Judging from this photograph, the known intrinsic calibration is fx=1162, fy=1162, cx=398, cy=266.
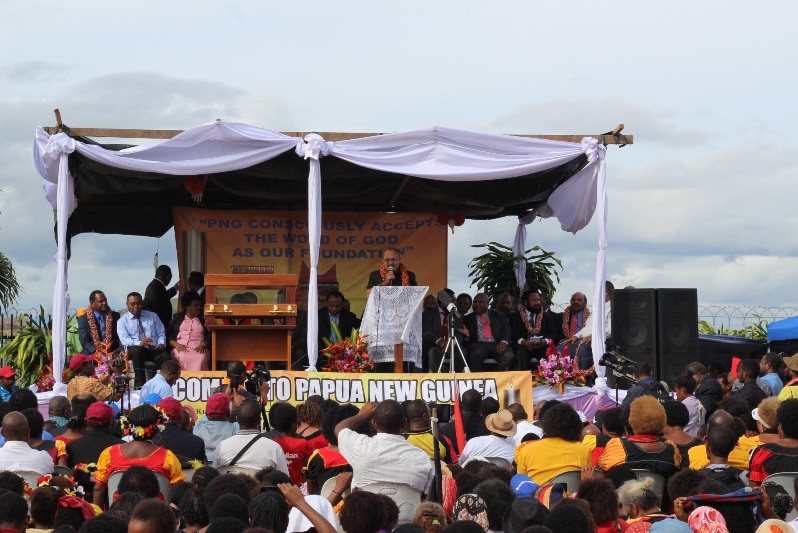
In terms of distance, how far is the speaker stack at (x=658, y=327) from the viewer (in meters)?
14.3

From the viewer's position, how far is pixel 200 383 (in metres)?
13.5

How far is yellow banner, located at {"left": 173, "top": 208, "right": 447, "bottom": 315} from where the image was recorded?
60.2 ft

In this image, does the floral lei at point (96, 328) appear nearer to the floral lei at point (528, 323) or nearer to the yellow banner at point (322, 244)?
the yellow banner at point (322, 244)

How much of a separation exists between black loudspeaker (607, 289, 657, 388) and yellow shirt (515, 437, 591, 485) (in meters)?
6.89

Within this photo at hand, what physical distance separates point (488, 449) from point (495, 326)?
6952 mm

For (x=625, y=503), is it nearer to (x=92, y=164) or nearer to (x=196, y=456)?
(x=196, y=456)

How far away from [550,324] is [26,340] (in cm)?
754

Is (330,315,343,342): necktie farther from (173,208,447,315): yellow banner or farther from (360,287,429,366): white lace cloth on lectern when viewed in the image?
(173,208,447,315): yellow banner

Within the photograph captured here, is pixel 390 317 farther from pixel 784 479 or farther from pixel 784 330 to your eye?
pixel 784 330

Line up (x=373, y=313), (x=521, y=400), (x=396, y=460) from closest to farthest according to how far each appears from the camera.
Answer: (x=396, y=460) → (x=521, y=400) → (x=373, y=313)

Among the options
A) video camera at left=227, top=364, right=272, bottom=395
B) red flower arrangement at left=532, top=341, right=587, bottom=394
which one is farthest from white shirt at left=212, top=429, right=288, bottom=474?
red flower arrangement at left=532, top=341, right=587, bottom=394

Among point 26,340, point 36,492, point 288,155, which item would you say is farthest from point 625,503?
point 26,340

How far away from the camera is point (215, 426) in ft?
30.1

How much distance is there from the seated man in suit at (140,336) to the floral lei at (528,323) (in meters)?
4.99
